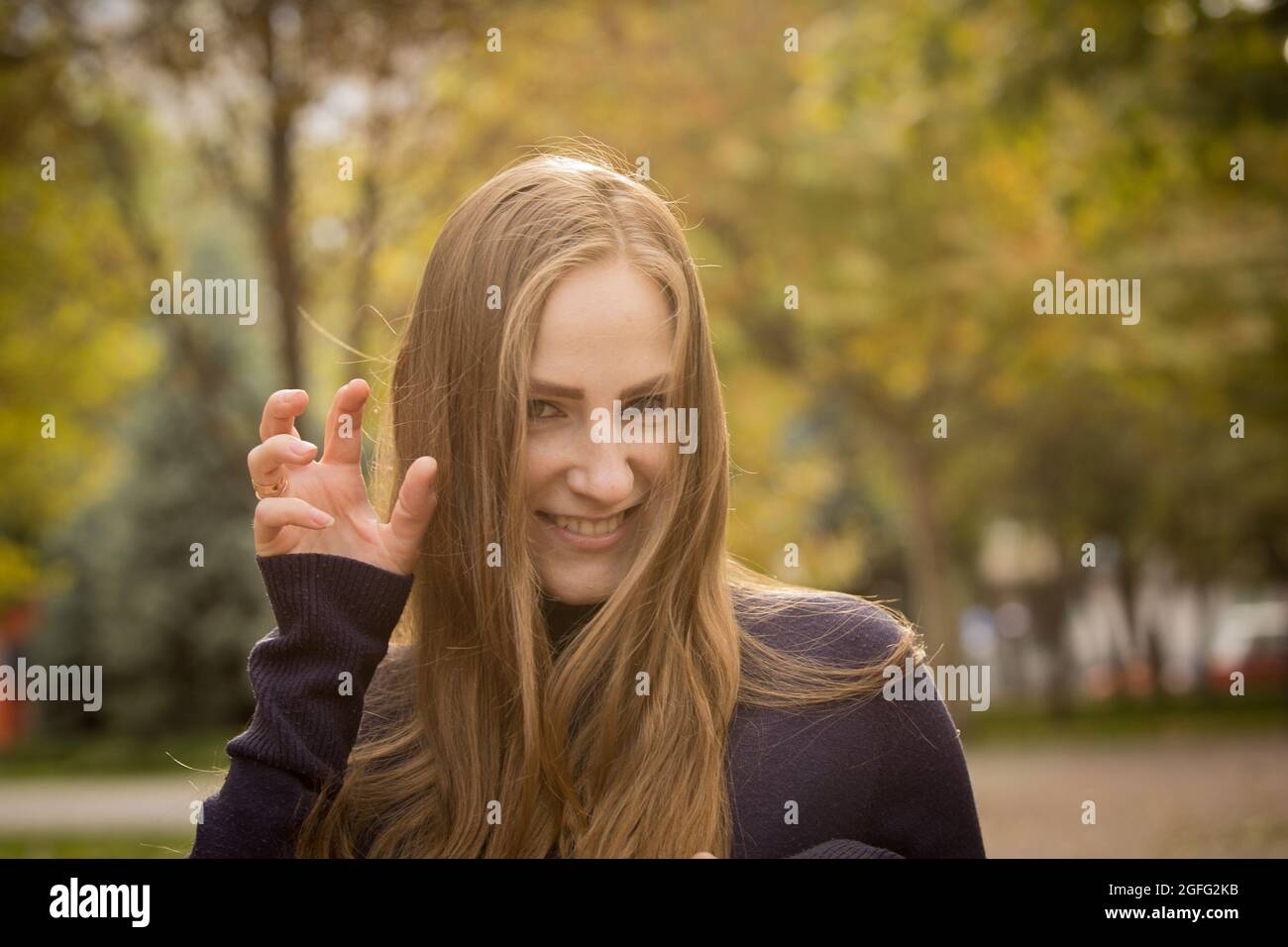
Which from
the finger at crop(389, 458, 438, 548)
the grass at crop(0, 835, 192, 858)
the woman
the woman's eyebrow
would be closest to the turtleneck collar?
the woman

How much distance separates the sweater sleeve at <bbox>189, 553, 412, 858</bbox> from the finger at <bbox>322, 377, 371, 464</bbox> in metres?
0.21

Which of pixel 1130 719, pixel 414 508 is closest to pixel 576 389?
pixel 414 508

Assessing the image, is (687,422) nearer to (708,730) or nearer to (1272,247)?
(708,730)

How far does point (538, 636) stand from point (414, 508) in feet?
1.03

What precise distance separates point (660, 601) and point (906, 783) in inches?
20.6

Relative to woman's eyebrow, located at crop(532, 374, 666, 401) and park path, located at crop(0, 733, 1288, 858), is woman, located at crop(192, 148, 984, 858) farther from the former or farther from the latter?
park path, located at crop(0, 733, 1288, 858)

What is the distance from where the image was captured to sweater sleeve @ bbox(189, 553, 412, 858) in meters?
2.25

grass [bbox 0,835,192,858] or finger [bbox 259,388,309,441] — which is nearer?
finger [bbox 259,388,309,441]

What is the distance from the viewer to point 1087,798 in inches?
526

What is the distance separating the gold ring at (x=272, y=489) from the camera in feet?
7.82

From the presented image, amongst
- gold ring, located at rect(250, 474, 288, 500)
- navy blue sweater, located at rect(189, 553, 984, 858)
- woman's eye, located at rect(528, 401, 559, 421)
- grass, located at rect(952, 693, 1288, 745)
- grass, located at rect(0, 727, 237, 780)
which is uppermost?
woman's eye, located at rect(528, 401, 559, 421)

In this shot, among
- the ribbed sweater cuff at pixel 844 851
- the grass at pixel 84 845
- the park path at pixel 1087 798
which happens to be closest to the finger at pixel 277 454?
the ribbed sweater cuff at pixel 844 851
